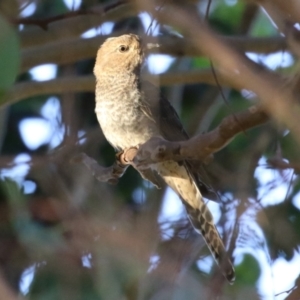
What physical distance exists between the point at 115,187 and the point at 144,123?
27.4 inches

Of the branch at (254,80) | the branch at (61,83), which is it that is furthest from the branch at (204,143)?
the branch at (61,83)

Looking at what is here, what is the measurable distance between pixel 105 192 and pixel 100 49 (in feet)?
3.15

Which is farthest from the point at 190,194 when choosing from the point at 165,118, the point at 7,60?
the point at 7,60

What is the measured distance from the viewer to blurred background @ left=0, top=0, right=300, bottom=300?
2.18 m

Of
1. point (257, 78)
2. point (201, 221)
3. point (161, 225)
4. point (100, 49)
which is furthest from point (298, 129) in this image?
point (100, 49)

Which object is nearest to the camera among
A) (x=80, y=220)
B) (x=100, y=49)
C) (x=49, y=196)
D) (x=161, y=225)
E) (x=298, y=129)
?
(x=298, y=129)

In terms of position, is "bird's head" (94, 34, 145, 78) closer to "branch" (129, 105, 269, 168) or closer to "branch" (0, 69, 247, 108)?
"branch" (0, 69, 247, 108)

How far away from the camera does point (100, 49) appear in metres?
4.40

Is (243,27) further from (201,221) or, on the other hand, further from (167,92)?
(201,221)

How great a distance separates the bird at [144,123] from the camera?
151 inches

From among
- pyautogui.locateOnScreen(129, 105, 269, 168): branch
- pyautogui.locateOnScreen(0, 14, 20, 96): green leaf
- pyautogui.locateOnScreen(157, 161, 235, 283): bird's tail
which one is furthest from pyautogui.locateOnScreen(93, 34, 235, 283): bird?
pyautogui.locateOnScreen(0, 14, 20, 96): green leaf

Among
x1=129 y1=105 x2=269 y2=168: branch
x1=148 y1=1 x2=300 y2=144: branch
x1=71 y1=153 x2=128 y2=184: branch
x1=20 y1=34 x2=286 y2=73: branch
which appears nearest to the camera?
x1=148 y1=1 x2=300 y2=144: branch

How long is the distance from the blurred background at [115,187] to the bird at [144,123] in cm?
13

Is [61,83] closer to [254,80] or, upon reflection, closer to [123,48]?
[123,48]
